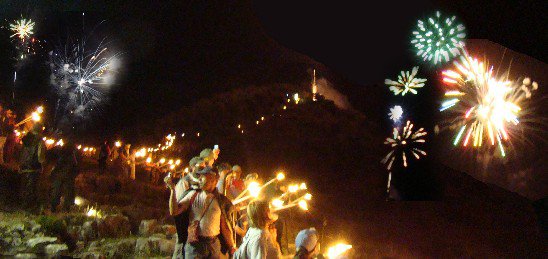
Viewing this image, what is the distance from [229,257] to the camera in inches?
238

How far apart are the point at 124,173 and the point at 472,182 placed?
1673 cm

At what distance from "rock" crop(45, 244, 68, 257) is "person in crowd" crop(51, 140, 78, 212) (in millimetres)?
3196

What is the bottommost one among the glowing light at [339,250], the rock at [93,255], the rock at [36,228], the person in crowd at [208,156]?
the glowing light at [339,250]

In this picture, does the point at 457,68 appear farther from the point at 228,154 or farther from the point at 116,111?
the point at 116,111

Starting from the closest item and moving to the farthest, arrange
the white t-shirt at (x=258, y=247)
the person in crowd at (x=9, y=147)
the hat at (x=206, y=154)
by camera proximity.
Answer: the white t-shirt at (x=258, y=247)
the hat at (x=206, y=154)
the person in crowd at (x=9, y=147)

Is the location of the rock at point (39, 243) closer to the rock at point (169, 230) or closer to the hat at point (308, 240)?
the rock at point (169, 230)

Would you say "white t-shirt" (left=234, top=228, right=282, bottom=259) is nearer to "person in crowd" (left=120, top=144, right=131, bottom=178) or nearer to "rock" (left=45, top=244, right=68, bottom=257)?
"rock" (left=45, top=244, right=68, bottom=257)

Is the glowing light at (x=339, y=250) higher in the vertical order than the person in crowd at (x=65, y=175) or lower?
lower

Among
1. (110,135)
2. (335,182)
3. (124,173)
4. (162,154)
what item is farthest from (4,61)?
(335,182)

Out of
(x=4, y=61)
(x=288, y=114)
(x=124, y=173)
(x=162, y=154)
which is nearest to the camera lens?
(x=124, y=173)

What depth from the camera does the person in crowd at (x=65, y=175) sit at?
1030 cm

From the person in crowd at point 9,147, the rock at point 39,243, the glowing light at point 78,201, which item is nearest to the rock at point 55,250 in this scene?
the rock at point 39,243

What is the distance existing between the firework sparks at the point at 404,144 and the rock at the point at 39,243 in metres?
25.8

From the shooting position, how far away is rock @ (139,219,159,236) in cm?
954
